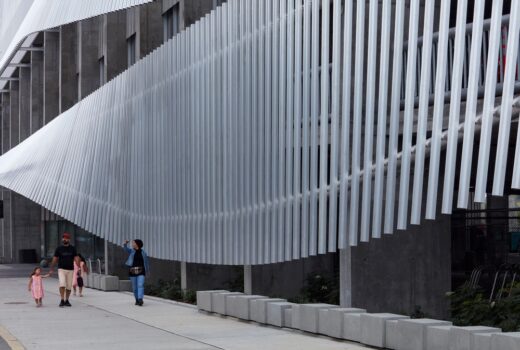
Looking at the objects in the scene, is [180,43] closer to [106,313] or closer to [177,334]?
[106,313]

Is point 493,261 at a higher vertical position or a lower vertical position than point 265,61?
lower

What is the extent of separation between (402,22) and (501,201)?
12088 millimetres

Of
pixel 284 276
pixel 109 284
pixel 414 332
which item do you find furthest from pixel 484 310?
pixel 109 284

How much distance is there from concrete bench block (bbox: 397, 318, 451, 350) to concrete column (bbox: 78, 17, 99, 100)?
93.2 ft

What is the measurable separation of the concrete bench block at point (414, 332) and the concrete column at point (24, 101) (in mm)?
52797

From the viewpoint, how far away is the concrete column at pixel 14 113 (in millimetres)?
68656

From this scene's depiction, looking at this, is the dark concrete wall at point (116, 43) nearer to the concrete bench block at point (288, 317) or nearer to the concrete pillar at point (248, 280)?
the concrete pillar at point (248, 280)

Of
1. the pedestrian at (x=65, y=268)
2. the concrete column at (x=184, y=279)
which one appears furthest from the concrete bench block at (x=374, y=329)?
the concrete column at (x=184, y=279)

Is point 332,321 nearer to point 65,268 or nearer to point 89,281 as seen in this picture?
point 65,268

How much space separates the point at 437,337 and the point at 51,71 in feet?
144

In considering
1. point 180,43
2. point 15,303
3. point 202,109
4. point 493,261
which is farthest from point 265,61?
point 15,303

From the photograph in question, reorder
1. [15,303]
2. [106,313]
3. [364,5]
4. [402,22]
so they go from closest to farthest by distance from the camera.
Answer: [402,22] → [364,5] → [106,313] → [15,303]

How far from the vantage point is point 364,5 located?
16453mm

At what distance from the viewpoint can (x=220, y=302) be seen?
19.9m
